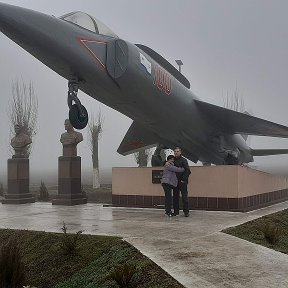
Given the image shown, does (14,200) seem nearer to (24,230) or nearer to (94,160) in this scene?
(24,230)

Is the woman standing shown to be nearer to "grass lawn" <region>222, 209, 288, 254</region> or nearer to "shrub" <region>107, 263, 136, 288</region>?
"grass lawn" <region>222, 209, 288, 254</region>

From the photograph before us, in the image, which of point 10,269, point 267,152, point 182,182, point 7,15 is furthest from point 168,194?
point 267,152

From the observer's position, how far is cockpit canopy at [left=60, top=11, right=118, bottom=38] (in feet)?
25.6

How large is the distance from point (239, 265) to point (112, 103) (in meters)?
5.58

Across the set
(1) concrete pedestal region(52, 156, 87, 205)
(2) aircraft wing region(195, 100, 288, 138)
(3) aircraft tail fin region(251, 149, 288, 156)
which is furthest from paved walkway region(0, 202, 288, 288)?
(3) aircraft tail fin region(251, 149, 288, 156)

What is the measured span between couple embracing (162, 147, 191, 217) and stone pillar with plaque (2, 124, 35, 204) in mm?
8607

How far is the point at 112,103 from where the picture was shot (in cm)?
943

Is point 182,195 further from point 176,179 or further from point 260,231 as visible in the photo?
point 260,231

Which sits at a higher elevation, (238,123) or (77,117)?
(238,123)

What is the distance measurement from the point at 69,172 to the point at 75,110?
7.39 meters

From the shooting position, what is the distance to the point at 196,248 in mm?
5766

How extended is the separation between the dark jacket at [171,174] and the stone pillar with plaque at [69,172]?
244 inches

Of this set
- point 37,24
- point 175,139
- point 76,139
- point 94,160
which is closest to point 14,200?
point 76,139

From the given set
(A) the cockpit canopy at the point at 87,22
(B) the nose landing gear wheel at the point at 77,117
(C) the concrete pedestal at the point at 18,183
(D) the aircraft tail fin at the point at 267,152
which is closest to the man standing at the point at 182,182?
(B) the nose landing gear wheel at the point at 77,117
